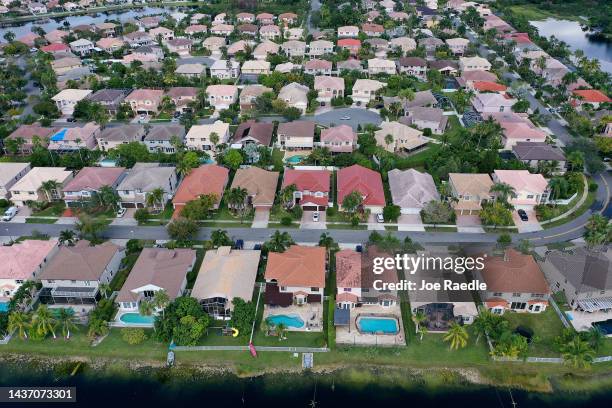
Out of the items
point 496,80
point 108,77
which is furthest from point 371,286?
point 108,77

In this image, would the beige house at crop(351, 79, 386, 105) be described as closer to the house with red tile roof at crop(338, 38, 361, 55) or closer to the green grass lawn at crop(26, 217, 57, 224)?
the house with red tile roof at crop(338, 38, 361, 55)

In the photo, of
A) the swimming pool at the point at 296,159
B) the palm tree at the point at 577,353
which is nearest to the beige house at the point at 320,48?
the swimming pool at the point at 296,159

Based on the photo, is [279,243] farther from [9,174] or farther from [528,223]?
[9,174]

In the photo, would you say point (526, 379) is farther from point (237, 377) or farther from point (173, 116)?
point (173, 116)

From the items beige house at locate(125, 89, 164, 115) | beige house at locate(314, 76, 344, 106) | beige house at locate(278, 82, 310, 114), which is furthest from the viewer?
beige house at locate(314, 76, 344, 106)

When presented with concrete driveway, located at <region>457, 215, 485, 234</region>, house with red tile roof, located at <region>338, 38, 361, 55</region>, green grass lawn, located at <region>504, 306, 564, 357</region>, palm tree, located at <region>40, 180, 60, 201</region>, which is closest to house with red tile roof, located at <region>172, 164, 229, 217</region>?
palm tree, located at <region>40, 180, 60, 201</region>

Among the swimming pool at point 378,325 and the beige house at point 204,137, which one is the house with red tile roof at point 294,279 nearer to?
the swimming pool at point 378,325
